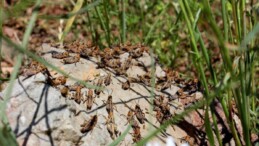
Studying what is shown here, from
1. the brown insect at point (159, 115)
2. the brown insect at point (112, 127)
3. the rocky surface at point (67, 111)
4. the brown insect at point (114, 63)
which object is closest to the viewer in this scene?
the rocky surface at point (67, 111)

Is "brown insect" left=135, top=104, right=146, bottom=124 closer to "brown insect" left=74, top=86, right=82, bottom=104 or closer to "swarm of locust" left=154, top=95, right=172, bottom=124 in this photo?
"swarm of locust" left=154, top=95, right=172, bottom=124

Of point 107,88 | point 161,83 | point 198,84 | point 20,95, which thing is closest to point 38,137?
point 20,95

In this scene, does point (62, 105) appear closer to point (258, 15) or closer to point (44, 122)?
point (44, 122)

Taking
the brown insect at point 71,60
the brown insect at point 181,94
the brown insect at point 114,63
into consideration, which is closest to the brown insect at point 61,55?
the brown insect at point 71,60

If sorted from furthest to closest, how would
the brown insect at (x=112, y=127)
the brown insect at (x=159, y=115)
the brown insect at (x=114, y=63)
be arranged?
the brown insect at (x=114, y=63), the brown insect at (x=159, y=115), the brown insect at (x=112, y=127)

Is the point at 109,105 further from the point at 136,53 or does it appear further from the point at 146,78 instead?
the point at 136,53

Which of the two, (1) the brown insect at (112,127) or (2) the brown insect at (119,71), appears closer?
(1) the brown insect at (112,127)

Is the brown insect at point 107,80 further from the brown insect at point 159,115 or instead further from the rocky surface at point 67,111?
the brown insect at point 159,115
